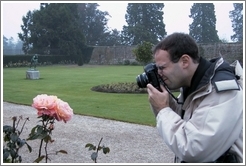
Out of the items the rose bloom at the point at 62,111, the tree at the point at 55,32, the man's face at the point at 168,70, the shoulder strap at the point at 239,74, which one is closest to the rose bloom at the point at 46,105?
the rose bloom at the point at 62,111

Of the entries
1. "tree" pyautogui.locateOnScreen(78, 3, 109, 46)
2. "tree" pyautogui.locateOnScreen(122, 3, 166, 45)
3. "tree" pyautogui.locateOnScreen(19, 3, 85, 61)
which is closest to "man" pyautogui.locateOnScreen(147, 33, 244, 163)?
"tree" pyautogui.locateOnScreen(19, 3, 85, 61)

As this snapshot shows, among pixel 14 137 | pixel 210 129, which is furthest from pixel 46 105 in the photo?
pixel 210 129

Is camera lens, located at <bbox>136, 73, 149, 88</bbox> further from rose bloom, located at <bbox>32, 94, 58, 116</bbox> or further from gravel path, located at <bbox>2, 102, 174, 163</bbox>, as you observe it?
gravel path, located at <bbox>2, 102, 174, 163</bbox>

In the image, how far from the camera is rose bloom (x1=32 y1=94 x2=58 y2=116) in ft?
5.65

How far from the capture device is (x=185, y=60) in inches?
58.7

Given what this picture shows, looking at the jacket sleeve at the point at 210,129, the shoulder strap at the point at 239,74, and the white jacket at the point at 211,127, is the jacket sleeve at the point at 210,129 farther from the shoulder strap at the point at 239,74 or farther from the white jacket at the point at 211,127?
the shoulder strap at the point at 239,74

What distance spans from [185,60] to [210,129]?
304mm

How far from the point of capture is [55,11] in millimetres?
40031

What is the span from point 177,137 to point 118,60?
132 feet

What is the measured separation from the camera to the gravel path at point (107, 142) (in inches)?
183

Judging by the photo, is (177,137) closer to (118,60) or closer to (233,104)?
(233,104)

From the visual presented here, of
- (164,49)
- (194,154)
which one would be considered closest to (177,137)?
(194,154)

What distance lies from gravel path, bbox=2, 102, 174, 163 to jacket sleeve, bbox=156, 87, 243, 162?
318cm

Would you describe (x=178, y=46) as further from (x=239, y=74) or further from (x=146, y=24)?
(x=146, y=24)
